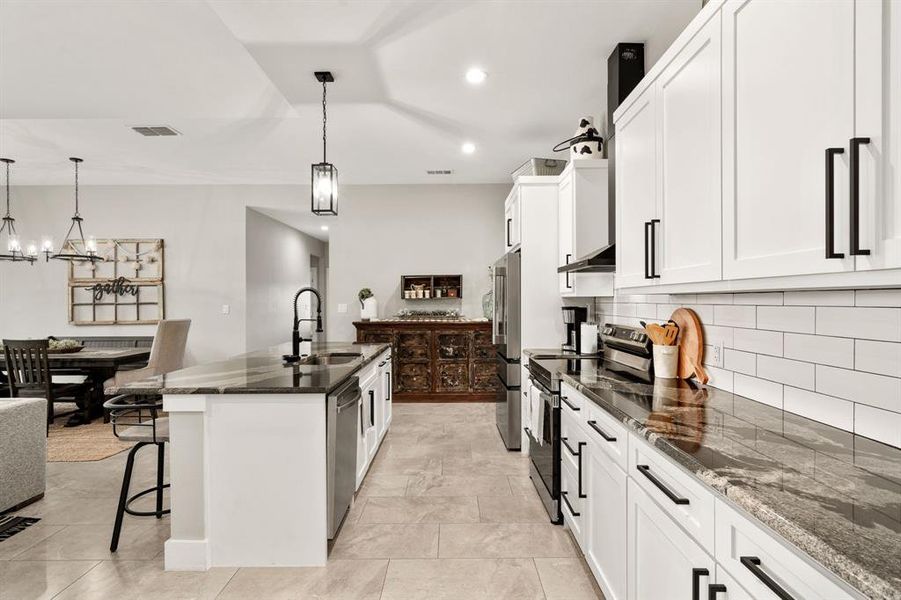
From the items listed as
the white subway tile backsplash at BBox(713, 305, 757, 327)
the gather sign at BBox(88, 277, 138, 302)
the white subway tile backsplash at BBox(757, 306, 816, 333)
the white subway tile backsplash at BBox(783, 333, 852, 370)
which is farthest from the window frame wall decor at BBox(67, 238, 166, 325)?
the white subway tile backsplash at BBox(783, 333, 852, 370)

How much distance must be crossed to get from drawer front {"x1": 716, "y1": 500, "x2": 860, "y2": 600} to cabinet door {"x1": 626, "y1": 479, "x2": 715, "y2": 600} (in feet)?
0.29

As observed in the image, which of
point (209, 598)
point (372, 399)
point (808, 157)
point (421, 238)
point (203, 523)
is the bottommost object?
point (209, 598)

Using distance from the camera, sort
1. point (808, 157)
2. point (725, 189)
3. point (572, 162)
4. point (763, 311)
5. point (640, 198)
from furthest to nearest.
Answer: point (572, 162)
point (640, 198)
point (763, 311)
point (725, 189)
point (808, 157)

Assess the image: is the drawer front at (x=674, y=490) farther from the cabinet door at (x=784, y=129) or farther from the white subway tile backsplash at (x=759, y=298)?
the white subway tile backsplash at (x=759, y=298)

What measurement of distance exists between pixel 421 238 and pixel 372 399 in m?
3.55

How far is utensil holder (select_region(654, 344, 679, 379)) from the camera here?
2.24m

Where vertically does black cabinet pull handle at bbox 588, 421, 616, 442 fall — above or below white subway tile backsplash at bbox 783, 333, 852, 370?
below

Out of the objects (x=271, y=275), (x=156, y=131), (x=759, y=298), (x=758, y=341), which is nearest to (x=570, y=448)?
(x=758, y=341)

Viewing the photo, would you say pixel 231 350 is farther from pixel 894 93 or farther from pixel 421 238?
pixel 894 93

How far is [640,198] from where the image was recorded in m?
2.18

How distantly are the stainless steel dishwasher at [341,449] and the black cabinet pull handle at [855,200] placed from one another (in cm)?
203

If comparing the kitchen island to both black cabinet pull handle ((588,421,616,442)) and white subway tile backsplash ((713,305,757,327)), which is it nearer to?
black cabinet pull handle ((588,421,616,442))

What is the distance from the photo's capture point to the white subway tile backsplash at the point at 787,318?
1.50 meters

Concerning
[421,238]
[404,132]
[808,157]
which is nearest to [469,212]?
[421,238]
